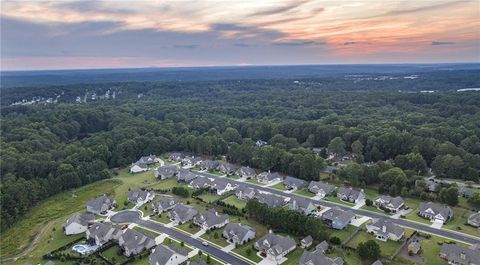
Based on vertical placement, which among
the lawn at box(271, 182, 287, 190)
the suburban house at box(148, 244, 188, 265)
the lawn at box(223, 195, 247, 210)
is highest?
the suburban house at box(148, 244, 188, 265)

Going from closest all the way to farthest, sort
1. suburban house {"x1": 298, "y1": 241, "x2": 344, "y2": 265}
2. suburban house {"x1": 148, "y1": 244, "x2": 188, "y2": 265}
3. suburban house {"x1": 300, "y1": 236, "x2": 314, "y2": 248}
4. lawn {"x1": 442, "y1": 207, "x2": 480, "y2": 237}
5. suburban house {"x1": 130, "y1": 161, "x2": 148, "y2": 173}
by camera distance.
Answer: suburban house {"x1": 298, "y1": 241, "x2": 344, "y2": 265}
suburban house {"x1": 148, "y1": 244, "x2": 188, "y2": 265}
suburban house {"x1": 300, "y1": 236, "x2": 314, "y2": 248}
lawn {"x1": 442, "y1": 207, "x2": 480, "y2": 237}
suburban house {"x1": 130, "y1": 161, "x2": 148, "y2": 173}

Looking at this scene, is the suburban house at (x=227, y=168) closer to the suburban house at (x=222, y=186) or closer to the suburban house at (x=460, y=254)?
the suburban house at (x=222, y=186)

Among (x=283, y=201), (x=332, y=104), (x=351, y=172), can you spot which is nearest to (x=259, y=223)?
(x=283, y=201)

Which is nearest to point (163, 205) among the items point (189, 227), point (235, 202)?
point (189, 227)

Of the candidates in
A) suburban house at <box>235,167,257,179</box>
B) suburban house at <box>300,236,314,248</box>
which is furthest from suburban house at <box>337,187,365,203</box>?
suburban house at <box>235,167,257,179</box>

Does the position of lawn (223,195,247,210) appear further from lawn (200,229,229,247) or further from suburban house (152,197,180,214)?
lawn (200,229,229,247)

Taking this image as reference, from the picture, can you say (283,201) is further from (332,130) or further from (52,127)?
(52,127)
